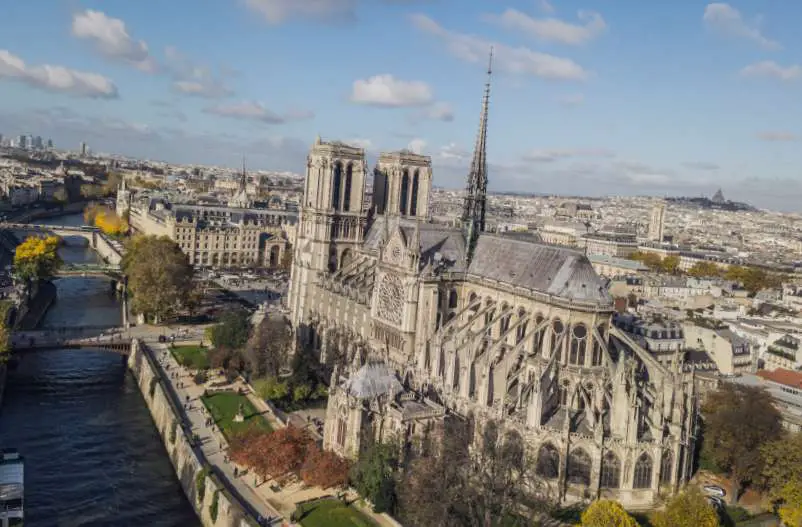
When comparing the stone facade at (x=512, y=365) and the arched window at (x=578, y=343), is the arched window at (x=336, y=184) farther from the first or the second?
the arched window at (x=578, y=343)

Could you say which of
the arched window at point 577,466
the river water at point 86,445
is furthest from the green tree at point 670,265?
the river water at point 86,445

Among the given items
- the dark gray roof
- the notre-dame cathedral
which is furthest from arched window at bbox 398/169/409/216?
the dark gray roof

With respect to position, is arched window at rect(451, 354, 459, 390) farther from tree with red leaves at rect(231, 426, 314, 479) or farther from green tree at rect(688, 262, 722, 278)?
green tree at rect(688, 262, 722, 278)

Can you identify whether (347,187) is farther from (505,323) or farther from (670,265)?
(670,265)

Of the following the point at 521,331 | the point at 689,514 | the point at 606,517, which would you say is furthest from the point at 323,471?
the point at 689,514

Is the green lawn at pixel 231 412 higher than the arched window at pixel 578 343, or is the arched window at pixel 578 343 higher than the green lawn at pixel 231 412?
the arched window at pixel 578 343
